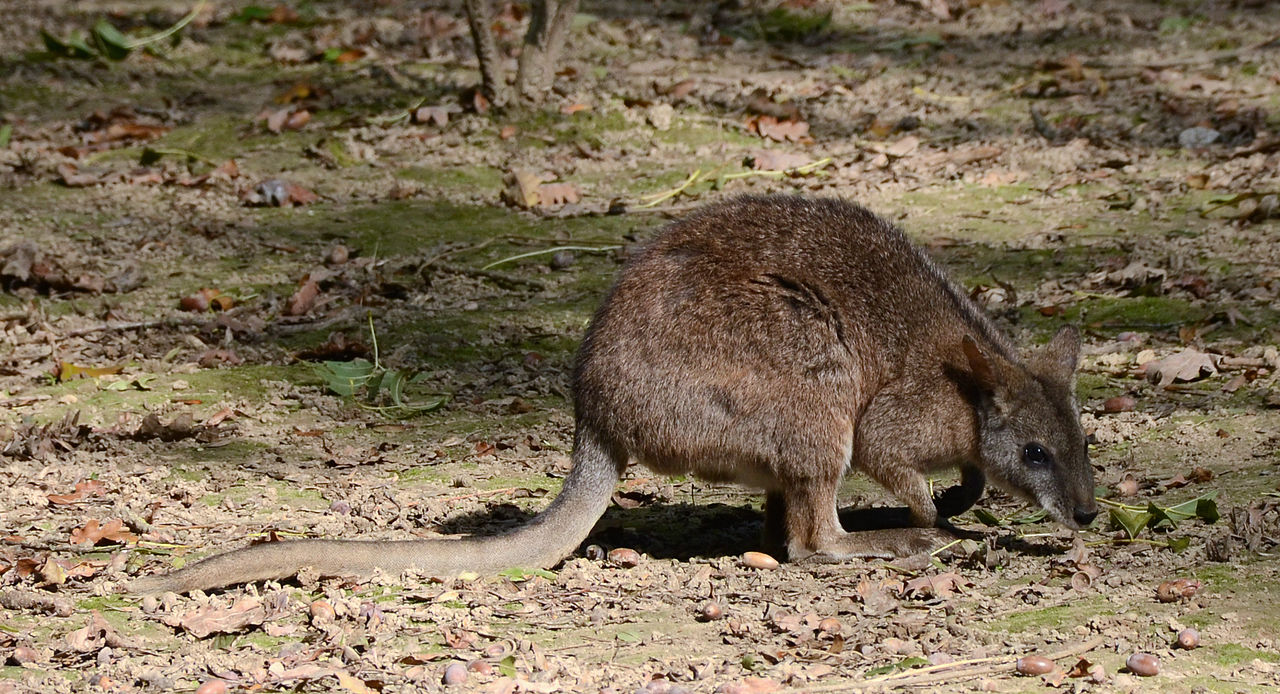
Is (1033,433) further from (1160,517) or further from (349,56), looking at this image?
(349,56)

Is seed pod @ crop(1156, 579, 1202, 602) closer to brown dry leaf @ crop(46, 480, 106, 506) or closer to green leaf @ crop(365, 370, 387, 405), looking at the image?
green leaf @ crop(365, 370, 387, 405)

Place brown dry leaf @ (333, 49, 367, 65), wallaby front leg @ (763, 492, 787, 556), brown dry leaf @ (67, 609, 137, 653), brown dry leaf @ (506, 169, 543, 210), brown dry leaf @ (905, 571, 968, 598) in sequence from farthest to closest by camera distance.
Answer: brown dry leaf @ (333, 49, 367, 65) → brown dry leaf @ (506, 169, 543, 210) → wallaby front leg @ (763, 492, 787, 556) → brown dry leaf @ (905, 571, 968, 598) → brown dry leaf @ (67, 609, 137, 653)

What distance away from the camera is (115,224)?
24.5ft

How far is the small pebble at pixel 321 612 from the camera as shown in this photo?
374 cm

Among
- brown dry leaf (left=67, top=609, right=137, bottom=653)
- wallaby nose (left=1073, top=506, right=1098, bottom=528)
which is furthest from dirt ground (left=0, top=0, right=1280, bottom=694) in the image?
wallaby nose (left=1073, top=506, right=1098, bottom=528)

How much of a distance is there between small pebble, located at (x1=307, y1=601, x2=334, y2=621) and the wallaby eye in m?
2.09

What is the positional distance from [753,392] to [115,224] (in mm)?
4536

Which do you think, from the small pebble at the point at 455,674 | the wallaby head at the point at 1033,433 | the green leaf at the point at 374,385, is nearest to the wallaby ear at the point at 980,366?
the wallaby head at the point at 1033,433

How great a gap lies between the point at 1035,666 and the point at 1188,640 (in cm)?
41

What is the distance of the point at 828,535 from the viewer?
4.30 m

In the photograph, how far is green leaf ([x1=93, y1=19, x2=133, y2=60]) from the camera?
32.2ft

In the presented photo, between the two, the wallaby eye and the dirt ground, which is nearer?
the dirt ground

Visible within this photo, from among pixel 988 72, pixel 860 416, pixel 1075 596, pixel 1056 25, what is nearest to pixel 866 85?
pixel 988 72

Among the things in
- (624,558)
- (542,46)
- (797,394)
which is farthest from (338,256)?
(797,394)
